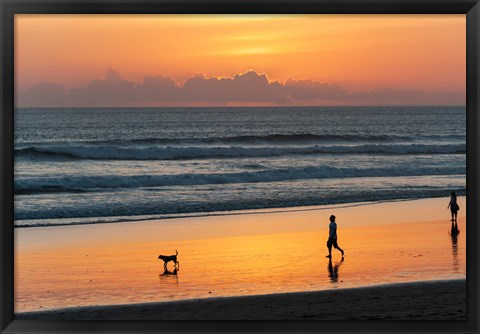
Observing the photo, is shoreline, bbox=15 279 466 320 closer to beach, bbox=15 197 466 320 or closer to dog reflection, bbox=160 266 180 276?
beach, bbox=15 197 466 320

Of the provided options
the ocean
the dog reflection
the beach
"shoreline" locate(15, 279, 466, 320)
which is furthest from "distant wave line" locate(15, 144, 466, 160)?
"shoreline" locate(15, 279, 466, 320)

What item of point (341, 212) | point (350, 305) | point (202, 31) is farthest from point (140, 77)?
point (350, 305)

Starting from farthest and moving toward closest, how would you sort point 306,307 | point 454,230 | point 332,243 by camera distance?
point 454,230, point 332,243, point 306,307

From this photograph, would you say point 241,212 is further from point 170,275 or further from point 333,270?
point 170,275

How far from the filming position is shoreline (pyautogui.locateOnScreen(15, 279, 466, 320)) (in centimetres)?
1062

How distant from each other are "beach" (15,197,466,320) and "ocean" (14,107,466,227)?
10.9ft

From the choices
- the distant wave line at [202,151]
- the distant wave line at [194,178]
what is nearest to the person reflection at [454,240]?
the distant wave line at [194,178]

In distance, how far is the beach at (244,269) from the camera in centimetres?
1110

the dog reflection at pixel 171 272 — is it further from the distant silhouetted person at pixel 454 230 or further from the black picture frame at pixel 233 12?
the distant silhouetted person at pixel 454 230

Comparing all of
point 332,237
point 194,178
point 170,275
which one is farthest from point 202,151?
point 170,275

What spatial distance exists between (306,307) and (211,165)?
30090 millimetres

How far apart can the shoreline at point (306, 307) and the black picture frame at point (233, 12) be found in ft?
8.65

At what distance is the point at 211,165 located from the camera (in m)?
41.1

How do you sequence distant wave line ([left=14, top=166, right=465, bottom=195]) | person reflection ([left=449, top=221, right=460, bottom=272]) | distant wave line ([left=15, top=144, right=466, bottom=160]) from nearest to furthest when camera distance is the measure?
person reflection ([left=449, top=221, right=460, bottom=272])
distant wave line ([left=14, top=166, right=465, bottom=195])
distant wave line ([left=15, top=144, right=466, bottom=160])
